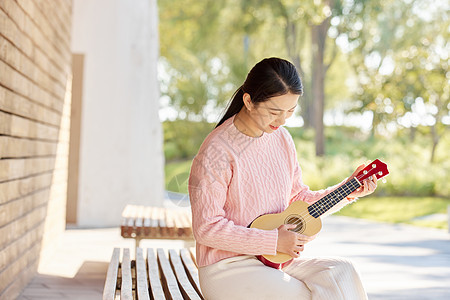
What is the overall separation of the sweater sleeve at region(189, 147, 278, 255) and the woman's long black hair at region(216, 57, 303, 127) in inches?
12.8

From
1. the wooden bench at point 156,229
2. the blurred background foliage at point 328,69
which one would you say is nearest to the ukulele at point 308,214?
the wooden bench at point 156,229

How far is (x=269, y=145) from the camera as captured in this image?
112 inches

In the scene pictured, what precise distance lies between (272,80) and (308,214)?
57 cm

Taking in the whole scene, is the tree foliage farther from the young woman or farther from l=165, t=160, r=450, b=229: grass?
the young woman

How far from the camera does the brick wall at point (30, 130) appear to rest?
4.09 m

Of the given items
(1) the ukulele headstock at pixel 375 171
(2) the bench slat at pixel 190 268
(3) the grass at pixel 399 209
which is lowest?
Answer: (3) the grass at pixel 399 209

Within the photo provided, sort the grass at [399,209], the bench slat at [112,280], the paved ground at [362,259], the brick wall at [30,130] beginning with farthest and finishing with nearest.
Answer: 1. the grass at [399,209]
2. the paved ground at [362,259]
3. the brick wall at [30,130]
4. the bench slat at [112,280]

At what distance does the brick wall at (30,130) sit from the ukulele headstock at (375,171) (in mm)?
2130

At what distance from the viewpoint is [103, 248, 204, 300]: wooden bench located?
10.7 ft

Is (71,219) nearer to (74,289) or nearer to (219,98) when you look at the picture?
(74,289)

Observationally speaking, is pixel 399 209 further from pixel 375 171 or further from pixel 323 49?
pixel 375 171

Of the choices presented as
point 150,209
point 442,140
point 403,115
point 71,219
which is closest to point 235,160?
point 150,209

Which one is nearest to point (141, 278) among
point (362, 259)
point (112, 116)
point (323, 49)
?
point (362, 259)

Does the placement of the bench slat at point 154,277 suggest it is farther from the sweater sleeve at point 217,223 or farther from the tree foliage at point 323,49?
the tree foliage at point 323,49
